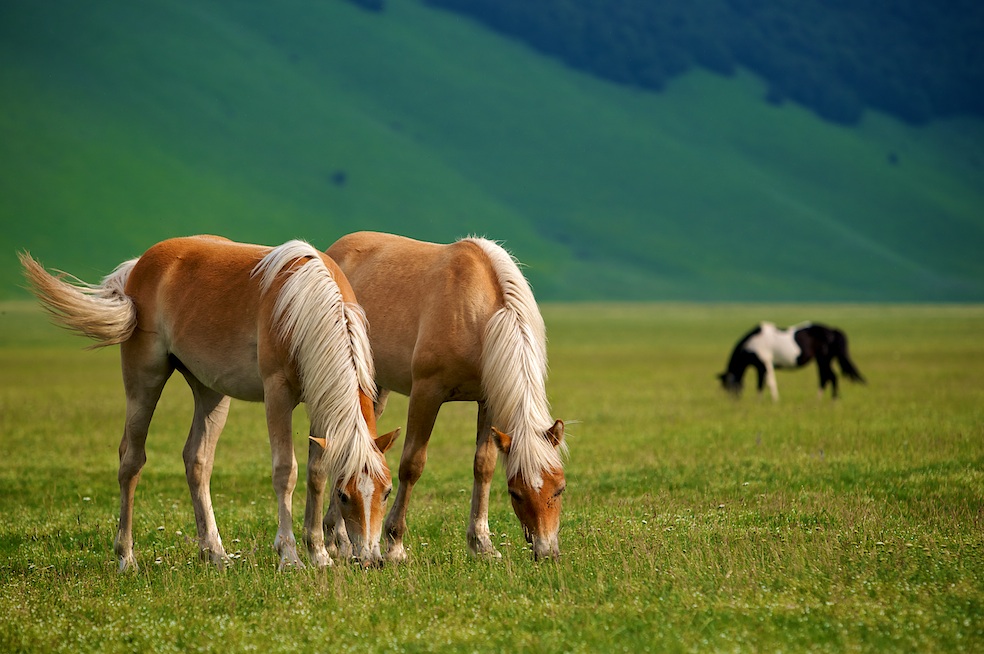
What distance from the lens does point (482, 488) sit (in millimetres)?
8562

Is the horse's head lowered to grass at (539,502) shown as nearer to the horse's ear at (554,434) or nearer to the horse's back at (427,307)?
the horse's ear at (554,434)

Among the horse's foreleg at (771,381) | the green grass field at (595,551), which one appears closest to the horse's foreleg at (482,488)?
the green grass field at (595,551)

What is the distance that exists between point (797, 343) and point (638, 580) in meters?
16.6

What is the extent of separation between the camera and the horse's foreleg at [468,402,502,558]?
334 inches

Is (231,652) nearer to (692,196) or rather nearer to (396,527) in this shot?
(396,527)

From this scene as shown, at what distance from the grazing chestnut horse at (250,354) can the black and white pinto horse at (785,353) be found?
14.9m

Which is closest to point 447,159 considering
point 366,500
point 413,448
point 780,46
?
point 780,46

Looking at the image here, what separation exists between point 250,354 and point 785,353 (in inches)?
646

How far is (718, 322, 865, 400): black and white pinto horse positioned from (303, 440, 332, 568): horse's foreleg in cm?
1557

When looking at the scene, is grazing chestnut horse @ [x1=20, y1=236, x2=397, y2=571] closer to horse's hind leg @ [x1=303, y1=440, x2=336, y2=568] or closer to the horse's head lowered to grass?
horse's hind leg @ [x1=303, y1=440, x2=336, y2=568]

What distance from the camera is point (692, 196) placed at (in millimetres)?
140000

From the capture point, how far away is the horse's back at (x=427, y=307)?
824cm

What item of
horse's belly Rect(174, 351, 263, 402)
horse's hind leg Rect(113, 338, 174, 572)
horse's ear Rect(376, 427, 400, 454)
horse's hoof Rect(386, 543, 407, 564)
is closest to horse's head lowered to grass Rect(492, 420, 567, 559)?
horse's ear Rect(376, 427, 400, 454)

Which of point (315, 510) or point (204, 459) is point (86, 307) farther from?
point (315, 510)
